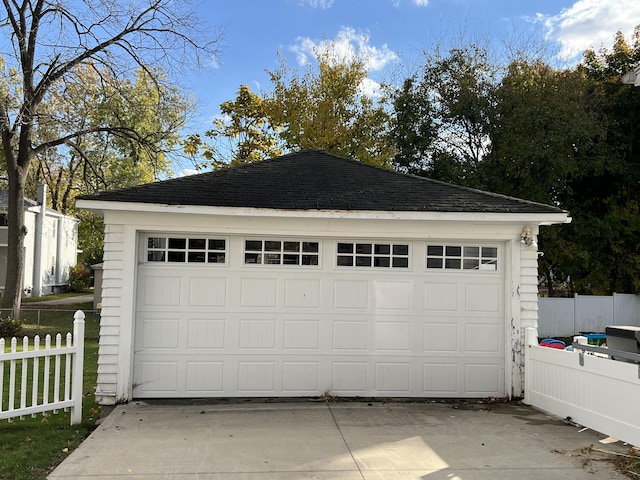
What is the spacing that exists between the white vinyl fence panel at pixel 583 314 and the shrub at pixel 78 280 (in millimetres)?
26262

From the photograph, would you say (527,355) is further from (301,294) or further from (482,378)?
(301,294)

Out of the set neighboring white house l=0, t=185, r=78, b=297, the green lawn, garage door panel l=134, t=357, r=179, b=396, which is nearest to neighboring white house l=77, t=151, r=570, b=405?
garage door panel l=134, t=357, r=179, b=396

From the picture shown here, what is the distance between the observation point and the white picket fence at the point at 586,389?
192 inches

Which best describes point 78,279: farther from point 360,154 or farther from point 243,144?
point 360,154

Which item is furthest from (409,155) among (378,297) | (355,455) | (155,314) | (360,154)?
(355,455)

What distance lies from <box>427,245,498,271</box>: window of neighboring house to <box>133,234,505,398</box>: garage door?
14 millimetres

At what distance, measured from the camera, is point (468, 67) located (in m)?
17.6

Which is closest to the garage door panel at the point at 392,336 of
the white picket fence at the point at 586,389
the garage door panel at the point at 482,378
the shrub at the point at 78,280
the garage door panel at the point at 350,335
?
the garage door panel at the point at 350,335

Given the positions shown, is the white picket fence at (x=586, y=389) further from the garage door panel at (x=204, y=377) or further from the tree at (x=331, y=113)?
the tree at (x=331, y=113)

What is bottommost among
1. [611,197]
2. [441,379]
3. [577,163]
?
[441,379]

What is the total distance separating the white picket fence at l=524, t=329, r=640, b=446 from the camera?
488 cm

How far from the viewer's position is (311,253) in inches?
272

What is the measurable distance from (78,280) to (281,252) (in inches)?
1097

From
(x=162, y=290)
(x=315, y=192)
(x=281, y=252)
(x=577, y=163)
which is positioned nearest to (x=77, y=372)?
(x=162, y=290)
